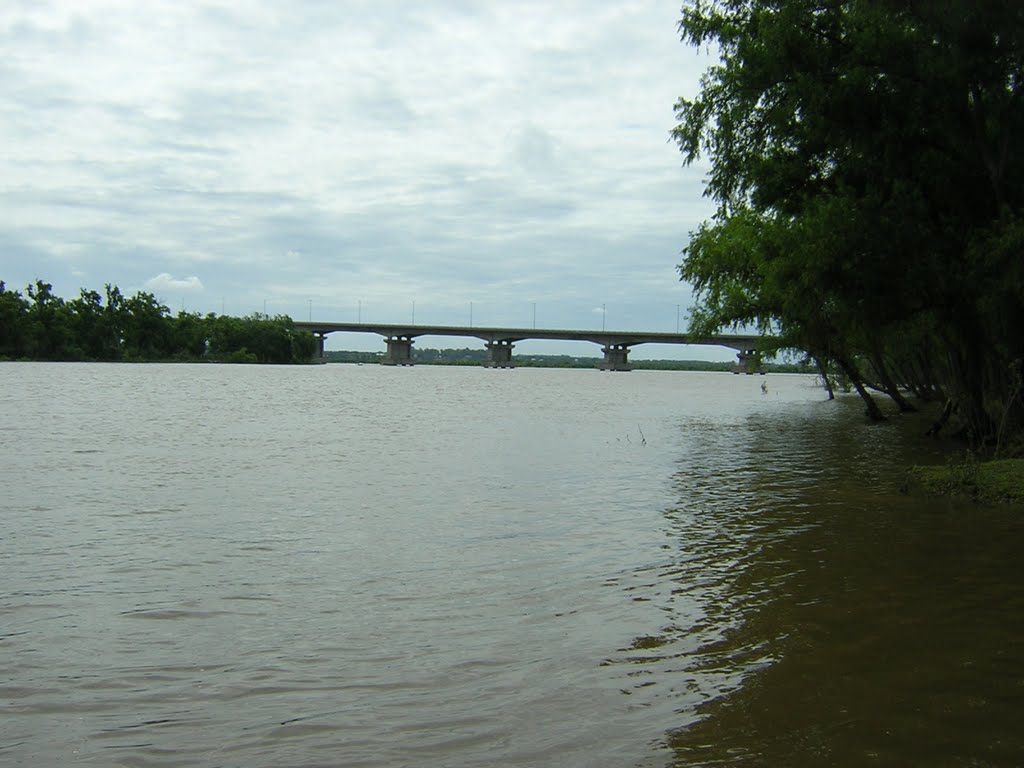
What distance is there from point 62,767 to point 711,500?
13.3 meters

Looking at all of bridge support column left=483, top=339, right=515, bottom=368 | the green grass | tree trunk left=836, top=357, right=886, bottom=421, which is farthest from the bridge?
the green grass

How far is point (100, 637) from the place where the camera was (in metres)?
8.19

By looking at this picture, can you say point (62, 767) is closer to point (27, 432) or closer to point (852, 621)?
point (852, 621)

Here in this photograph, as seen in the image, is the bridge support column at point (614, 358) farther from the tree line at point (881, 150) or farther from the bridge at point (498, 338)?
the tree line at point (881, 150)

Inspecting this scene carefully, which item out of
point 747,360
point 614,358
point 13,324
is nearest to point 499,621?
point 747,360

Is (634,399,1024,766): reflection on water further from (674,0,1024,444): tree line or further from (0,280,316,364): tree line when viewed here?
(0,280,316,364): tree line

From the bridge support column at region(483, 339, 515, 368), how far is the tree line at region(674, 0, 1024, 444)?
134 metres

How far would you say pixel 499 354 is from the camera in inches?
6255

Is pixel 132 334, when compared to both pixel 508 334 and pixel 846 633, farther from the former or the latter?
pixel 846 633

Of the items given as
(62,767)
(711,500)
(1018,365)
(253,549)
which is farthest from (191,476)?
(1018,365)

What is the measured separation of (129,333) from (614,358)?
7669 cm

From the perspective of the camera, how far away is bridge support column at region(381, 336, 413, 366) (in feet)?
521

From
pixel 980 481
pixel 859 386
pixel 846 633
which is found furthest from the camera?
pixel 859 386

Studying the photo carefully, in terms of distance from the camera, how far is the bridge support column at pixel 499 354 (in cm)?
15774
